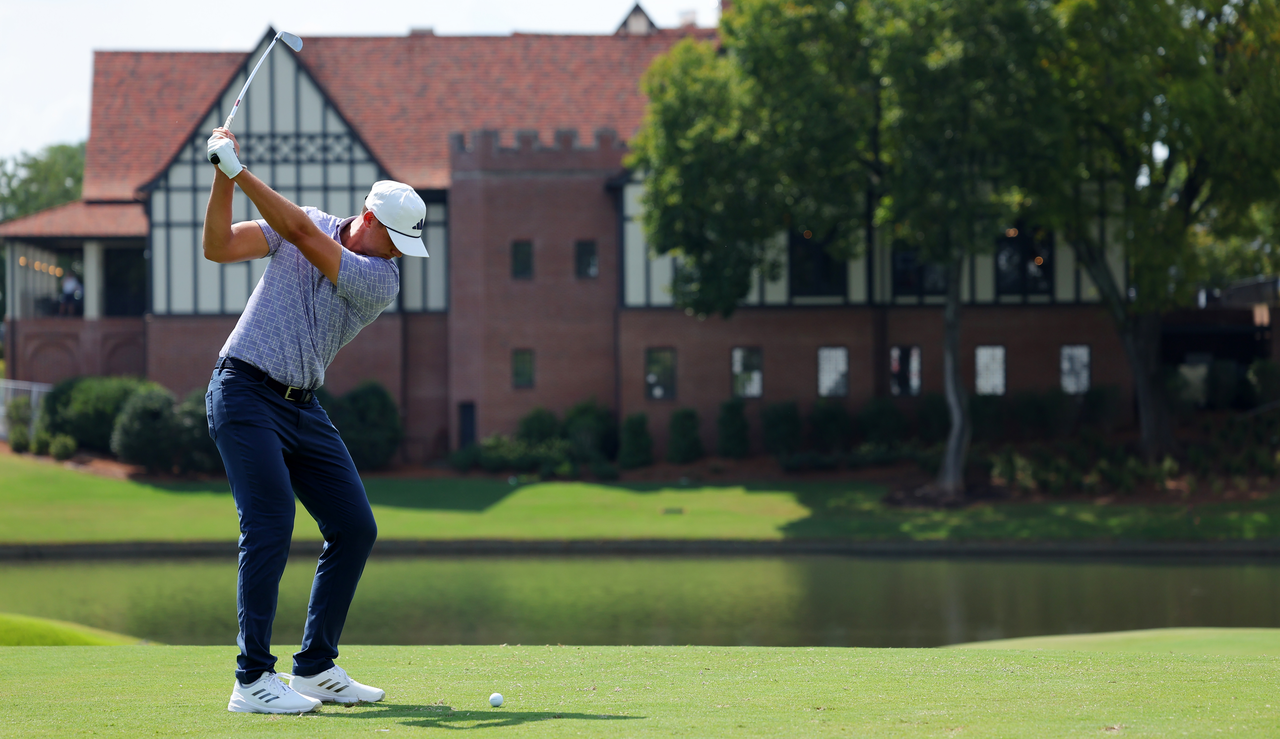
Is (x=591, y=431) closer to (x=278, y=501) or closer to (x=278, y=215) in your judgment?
(x=278, y=501)

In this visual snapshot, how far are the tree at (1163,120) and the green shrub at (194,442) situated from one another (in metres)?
19.6

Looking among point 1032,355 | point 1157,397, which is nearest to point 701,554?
point 1157,397

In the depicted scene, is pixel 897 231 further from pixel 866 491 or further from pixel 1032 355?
pixel 1032 355

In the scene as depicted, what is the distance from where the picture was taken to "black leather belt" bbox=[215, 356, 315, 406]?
16.8 ft

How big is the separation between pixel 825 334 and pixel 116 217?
20274 millimetres

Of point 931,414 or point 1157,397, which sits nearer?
point 1157,397

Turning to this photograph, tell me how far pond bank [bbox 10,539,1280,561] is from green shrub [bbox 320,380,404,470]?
8571 millimetres

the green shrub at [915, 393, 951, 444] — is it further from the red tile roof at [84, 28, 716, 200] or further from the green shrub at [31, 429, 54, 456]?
the green shrub at [31, 429, 54, 456]

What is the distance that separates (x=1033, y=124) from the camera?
23422 mm

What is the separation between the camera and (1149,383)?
26.5m

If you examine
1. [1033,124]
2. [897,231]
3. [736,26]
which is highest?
[736,26]

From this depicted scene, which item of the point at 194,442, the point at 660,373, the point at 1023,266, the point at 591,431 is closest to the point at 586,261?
the point at 660,373

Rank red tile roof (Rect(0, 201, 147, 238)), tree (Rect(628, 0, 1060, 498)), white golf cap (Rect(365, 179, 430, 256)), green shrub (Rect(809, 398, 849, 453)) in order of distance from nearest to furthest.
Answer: white golf cap (Rect(365, 179, 430, 256)) → tree (Rect(628, 0, 1060, 498)) → green shrub (Rect(809, 398, 849, 453)) → red tile roof (Rect(0, 201, 147, 238))

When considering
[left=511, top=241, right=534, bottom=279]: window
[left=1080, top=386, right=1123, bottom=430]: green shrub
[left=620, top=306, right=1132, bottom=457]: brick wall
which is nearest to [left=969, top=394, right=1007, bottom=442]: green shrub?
[left=620, top=306, right=1132, bottom=457]: brick wall
